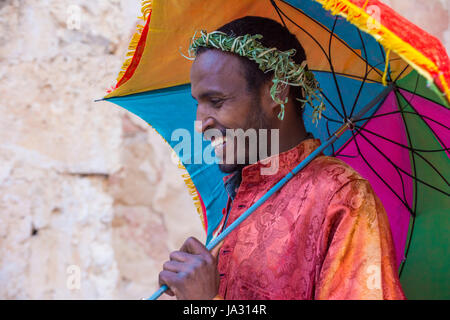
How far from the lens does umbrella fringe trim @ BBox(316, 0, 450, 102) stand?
3.58ft

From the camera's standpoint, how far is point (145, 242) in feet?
11.8

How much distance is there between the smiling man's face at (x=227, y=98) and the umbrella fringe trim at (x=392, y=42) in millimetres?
514

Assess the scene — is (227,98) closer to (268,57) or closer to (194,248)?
(268,57)

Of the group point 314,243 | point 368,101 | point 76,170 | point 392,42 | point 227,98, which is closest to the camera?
point 392,42

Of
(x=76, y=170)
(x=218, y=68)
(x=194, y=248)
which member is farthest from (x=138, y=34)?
(x=76, y=170)

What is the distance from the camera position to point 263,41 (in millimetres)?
1731

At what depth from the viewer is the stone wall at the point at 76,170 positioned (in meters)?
3.31

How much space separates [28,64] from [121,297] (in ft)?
6.33

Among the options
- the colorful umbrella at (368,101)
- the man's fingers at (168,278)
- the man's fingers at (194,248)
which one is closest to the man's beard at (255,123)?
the colorful umbrella at (368,101)

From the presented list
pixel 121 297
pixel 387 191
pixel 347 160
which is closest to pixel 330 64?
pixel 347 160

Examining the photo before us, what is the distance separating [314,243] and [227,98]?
622mm

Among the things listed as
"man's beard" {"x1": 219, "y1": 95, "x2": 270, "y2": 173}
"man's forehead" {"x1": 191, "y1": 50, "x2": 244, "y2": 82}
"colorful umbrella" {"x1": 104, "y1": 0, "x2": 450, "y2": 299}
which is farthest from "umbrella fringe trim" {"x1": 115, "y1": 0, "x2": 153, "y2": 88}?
"man's beard" {"x1": 219, "y1": 95, "x2": 270, "y2": 173}

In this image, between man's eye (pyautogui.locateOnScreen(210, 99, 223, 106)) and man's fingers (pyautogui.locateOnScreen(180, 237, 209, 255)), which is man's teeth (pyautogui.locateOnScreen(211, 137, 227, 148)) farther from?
man's fingers (pyautogui.locateOnScreen(180, 237, 209, 255))

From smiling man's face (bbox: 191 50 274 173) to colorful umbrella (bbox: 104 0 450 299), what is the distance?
0.28 metres
